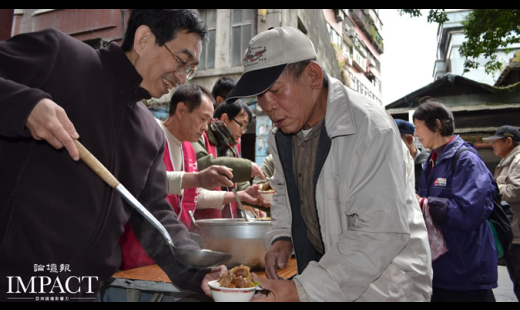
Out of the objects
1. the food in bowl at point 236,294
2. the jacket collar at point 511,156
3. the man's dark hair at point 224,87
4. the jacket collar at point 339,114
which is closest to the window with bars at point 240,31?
the man's dark hair at point 224,87

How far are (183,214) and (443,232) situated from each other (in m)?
2.22

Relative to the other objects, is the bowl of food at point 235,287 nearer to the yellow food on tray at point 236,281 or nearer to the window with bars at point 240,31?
the yellow food on tray at point 236,281

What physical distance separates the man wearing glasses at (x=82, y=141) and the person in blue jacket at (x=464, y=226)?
2142 mm

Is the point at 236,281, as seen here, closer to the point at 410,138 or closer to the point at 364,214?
the point at 364,214

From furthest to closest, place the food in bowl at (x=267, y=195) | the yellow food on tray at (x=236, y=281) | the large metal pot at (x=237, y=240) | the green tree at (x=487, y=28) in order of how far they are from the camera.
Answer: the green tree at (x=487, y=28)
the food in bowl at (x=267, y=195)
the large metal pot at (x=237, y=240)
the yellow food on tray at (x=236, y=281)

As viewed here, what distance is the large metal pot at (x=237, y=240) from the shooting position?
6.46ft

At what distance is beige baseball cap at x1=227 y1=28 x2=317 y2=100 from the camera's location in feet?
5.34

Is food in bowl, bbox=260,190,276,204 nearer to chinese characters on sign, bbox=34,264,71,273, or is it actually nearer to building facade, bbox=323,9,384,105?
chinese characters on sign, bbox=34,264,71,273

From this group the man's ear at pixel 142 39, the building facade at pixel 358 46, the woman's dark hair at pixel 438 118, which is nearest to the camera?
the man's ear at pixel 142 39

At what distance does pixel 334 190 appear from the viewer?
1545 mm

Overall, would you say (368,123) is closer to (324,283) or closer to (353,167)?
(353,167)

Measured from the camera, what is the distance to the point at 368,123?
58.1 inches

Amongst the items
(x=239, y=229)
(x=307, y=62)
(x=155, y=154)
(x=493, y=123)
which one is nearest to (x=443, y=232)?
(x=239, y=229)

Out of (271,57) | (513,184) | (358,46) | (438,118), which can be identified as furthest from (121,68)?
(358,46)
